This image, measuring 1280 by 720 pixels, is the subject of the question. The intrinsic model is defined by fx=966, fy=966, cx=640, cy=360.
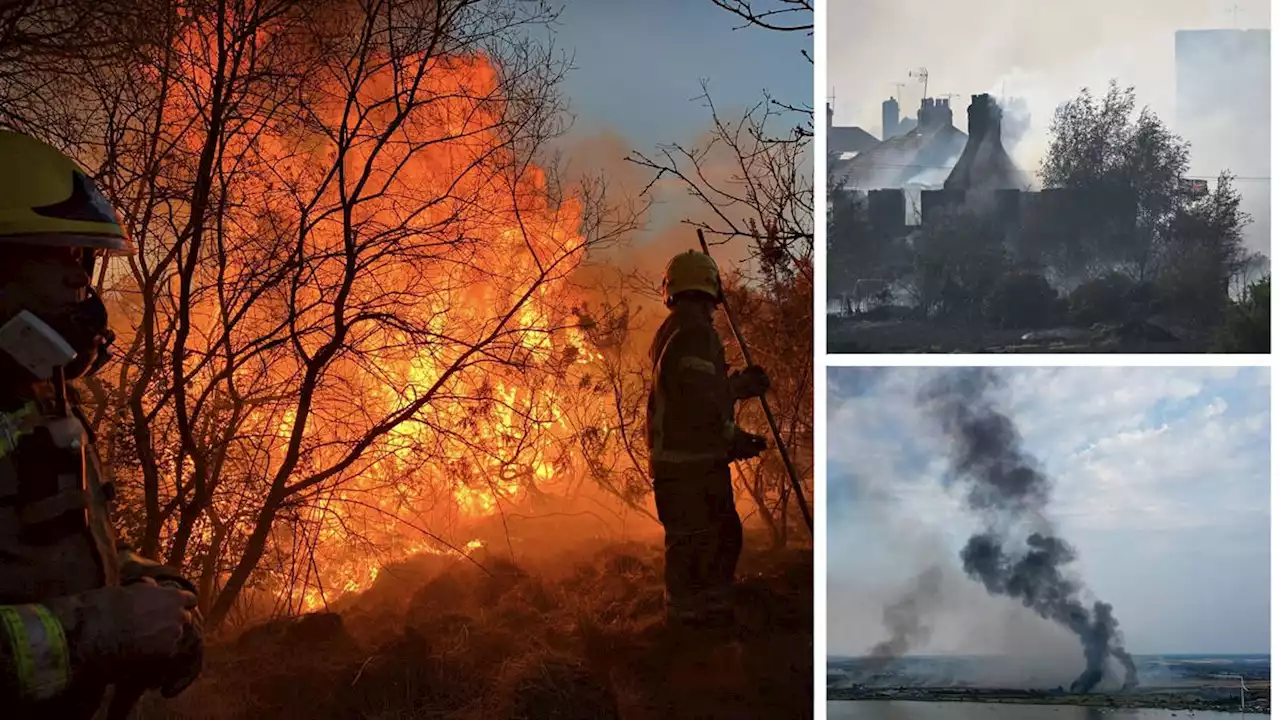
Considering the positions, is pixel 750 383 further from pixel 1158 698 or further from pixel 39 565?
pixel 39 565

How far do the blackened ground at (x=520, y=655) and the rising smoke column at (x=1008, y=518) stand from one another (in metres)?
0.77

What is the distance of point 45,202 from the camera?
1.70 meters

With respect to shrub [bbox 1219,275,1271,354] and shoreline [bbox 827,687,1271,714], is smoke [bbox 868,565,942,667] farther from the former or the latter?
shrub [bbox 1219,275,1271,354]

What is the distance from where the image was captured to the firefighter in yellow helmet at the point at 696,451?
11.5 feet

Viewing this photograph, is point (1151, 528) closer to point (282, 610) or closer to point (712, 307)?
point (712, 307)

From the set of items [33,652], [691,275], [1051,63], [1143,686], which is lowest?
[1143,686]

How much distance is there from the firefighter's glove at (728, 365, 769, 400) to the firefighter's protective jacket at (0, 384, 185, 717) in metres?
2.25

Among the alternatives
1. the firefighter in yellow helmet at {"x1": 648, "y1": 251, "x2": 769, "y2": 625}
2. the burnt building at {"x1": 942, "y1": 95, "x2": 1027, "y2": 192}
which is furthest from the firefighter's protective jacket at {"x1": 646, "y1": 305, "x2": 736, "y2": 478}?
the burnt building at {"x1": 942, "y1": 95, "x2": 1027, "y2": 192}

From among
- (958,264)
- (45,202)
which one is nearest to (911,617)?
(958,264)

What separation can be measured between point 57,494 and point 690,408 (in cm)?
220

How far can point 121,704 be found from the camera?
6.11ft

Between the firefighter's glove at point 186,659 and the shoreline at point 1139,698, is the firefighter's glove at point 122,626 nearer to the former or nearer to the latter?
the firefighter's glove at point 186,659

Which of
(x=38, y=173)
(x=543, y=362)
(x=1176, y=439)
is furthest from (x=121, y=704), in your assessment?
(x=1176, y=439)

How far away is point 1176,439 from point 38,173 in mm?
3180
